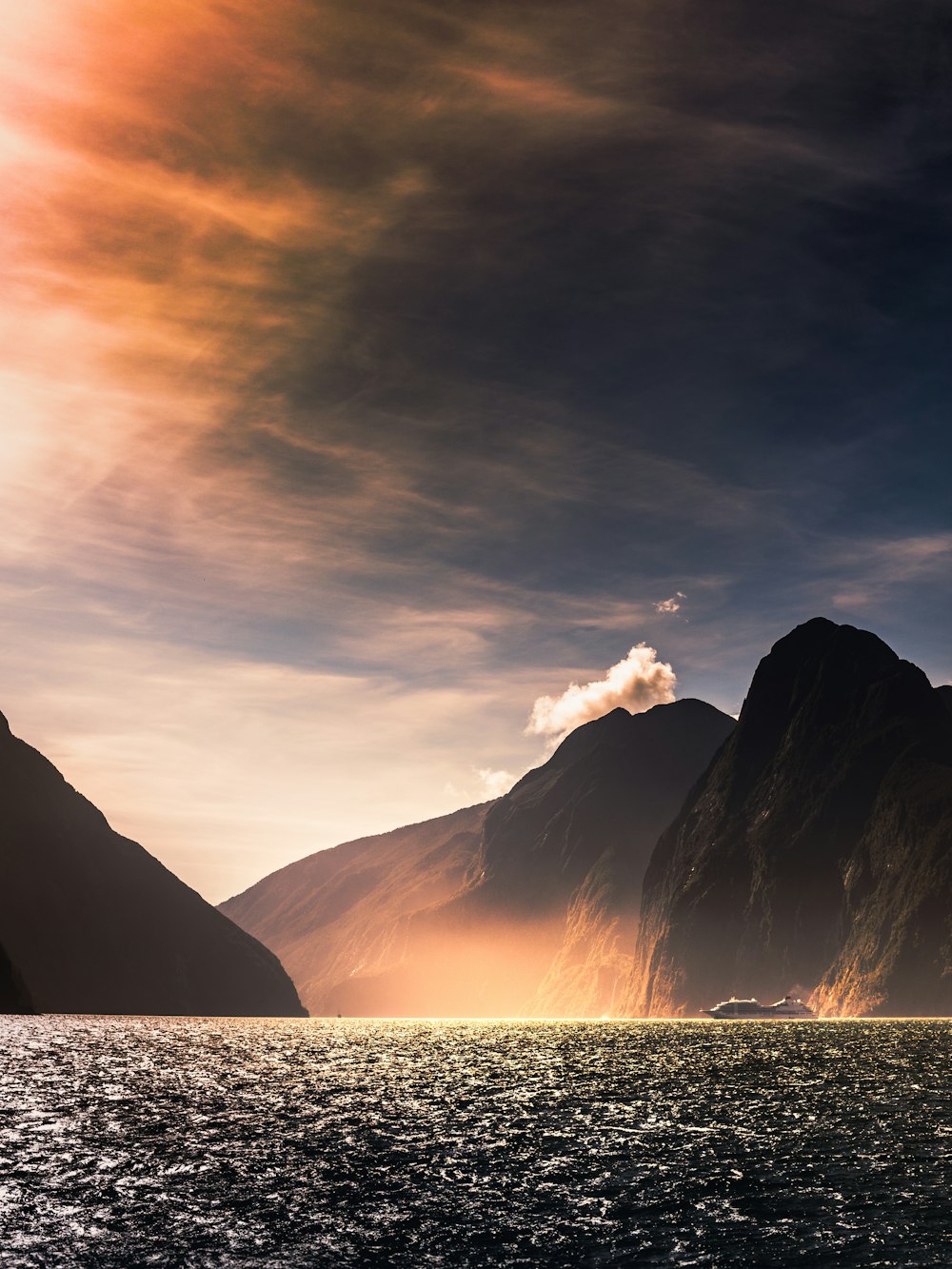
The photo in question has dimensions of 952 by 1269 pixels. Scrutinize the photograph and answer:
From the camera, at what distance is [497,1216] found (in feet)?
123

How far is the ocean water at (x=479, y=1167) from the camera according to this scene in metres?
33.1

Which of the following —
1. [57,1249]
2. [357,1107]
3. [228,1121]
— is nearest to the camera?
[57,1249]

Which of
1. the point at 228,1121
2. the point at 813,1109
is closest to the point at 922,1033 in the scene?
the point at 813,1109

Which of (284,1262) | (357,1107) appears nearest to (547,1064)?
(357,1107)

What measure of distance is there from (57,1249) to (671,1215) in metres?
20.7

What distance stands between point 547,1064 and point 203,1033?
84.3 meters

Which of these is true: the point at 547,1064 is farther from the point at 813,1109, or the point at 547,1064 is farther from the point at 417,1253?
the point at 417,1253

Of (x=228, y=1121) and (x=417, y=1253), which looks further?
(x=228, y=1121)

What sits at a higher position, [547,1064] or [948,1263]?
[948,1263]

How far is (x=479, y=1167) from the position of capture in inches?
1857

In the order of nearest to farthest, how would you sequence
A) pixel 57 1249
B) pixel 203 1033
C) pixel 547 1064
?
pixel 57 1249 < pixel 547 1064 < pixel 203 1033

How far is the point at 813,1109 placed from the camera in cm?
6494

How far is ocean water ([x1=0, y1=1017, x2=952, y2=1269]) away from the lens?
3312 centimetres

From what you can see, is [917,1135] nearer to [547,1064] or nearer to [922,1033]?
[547,1064]
